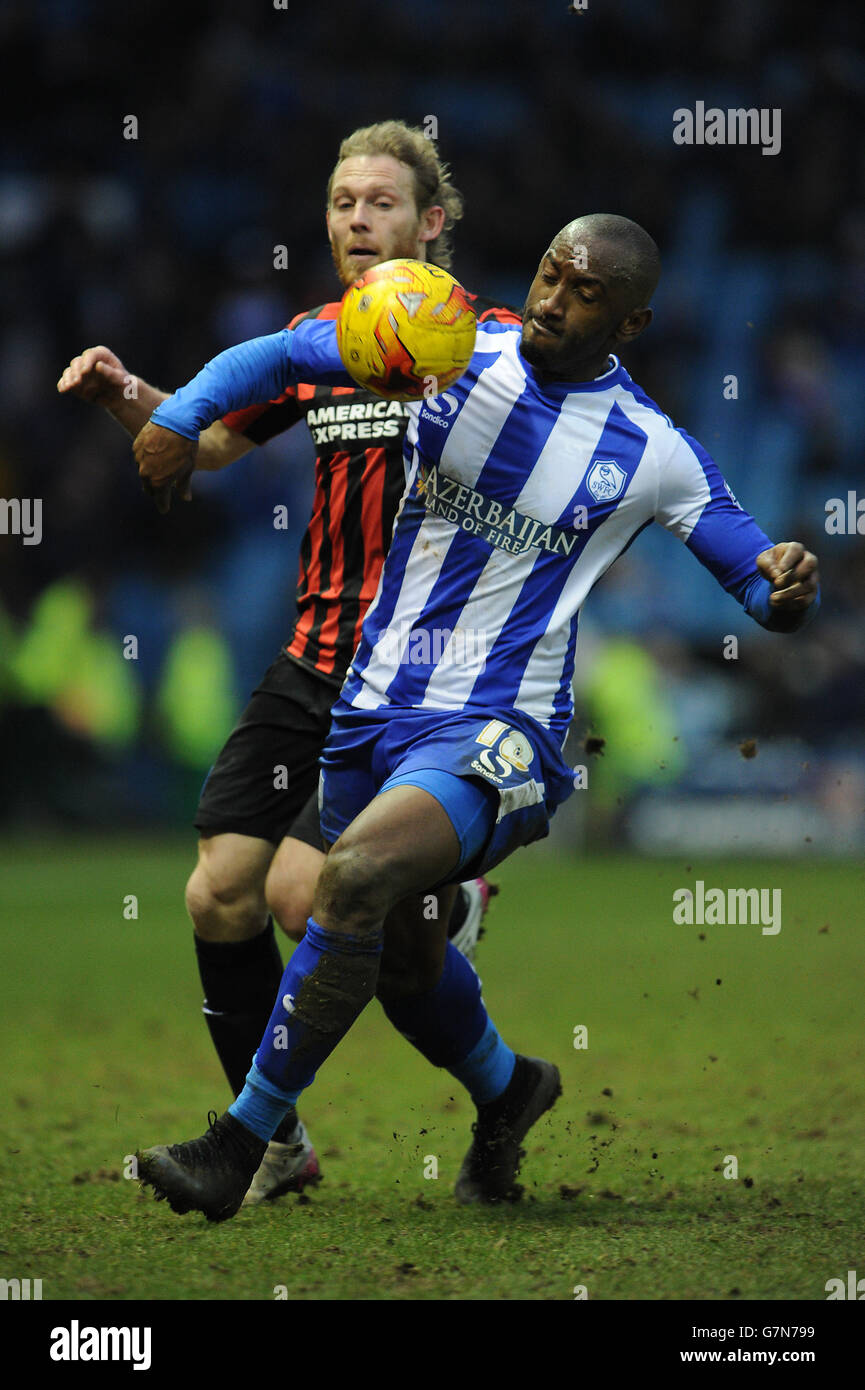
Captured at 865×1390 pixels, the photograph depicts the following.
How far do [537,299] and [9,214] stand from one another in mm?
12849

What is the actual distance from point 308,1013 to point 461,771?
61 cm

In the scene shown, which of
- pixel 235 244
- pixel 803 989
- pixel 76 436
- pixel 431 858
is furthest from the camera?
pixel 235 244

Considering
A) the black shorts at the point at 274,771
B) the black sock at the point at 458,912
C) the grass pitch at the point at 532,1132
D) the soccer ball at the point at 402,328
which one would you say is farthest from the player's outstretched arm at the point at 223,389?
the grass pitch at the point at 532,1132

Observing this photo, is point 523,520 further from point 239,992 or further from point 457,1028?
point 239,992

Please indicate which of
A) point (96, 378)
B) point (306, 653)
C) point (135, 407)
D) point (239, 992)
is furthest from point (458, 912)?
point (96, 378)

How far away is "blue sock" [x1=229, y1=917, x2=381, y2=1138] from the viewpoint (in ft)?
12.0

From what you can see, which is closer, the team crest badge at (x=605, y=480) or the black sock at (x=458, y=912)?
the team crest badge at (x=605, y=480)

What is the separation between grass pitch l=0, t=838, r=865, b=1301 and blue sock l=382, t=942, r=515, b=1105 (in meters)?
0.32

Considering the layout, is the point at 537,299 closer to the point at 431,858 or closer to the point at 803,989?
the point at 431,858

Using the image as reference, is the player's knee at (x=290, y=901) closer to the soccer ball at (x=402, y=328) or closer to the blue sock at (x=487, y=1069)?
the blue sock at (x=487, y=1069)

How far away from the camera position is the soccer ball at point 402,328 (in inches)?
146

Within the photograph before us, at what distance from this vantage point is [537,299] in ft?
13.1

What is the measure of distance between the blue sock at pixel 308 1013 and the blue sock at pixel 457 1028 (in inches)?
22.9

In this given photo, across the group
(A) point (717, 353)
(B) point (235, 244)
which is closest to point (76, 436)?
(B) point (235, 244)
